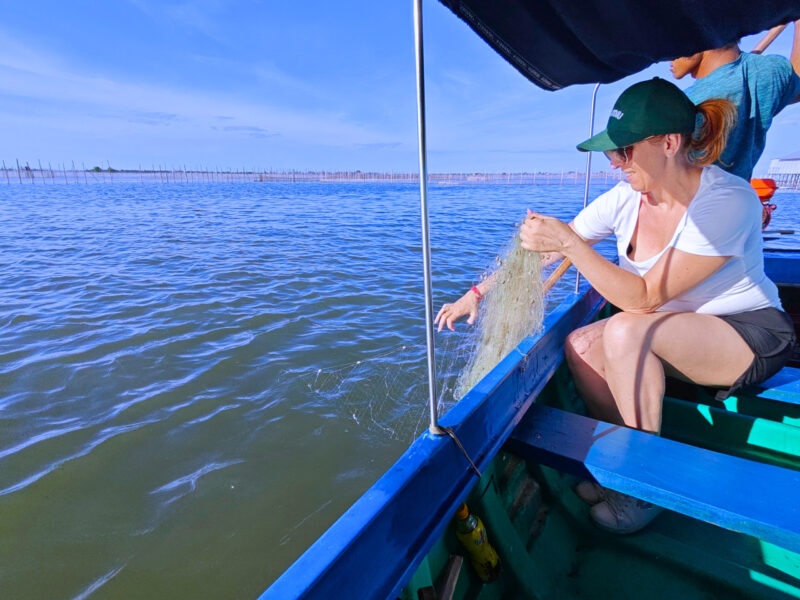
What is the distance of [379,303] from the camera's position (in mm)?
7180

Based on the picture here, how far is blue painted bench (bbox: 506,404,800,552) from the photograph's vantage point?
1392 mm

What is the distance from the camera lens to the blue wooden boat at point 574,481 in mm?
1293

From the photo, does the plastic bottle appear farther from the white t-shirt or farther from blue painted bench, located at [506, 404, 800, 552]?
the white t-shirt

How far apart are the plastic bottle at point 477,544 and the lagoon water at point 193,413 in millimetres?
1543

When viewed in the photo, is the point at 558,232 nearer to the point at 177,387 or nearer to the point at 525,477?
the point at 525,477

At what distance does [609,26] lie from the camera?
1.75 meters

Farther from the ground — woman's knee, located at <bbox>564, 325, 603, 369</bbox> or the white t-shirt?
the white t-shirt

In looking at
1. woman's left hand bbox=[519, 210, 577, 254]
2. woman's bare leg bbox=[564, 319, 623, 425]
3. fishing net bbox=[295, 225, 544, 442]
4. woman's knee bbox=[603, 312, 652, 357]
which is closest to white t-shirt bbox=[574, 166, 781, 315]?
woman's knee bbox=[603, 312, 652, 357]

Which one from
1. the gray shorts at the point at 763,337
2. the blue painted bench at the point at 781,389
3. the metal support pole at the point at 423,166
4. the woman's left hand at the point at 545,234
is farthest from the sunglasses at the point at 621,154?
the blue painted bench at the point at 781,389

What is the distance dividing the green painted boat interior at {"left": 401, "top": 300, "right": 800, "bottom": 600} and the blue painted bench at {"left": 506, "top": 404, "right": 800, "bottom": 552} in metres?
0.08

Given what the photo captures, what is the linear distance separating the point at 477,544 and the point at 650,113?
1.83 meters

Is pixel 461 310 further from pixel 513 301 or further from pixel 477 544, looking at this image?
pixel 477 544

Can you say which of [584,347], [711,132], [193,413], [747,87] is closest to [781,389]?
[584,347]

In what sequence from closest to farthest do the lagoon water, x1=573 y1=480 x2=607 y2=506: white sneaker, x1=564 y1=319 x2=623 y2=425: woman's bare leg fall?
x1=573 y1=480 x2=607 y2=506: white sneaker
x1=564 y1=319 x2=623 y2=425: woman's bare leg
the lagoon water
